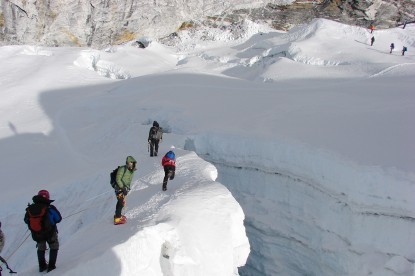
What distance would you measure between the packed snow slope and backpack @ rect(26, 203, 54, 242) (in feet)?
2.61

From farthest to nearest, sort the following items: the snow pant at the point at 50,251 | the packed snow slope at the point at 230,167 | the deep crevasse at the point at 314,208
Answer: the deep crevasse at the point at 314,208
the packed snow slope at the point at 230,167
the snow pant at the point at 50,251

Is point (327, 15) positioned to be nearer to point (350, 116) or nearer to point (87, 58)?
point (87, 58)

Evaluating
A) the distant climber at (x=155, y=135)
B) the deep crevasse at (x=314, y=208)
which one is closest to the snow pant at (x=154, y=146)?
the distant climber at (x=155, y=135)

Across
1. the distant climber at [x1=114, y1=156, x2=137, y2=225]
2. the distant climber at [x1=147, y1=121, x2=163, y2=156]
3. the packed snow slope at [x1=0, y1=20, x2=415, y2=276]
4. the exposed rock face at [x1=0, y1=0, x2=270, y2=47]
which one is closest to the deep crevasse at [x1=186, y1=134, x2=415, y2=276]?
the packed snow slope at [x1=0, y1=20, x2=415, y2=276]

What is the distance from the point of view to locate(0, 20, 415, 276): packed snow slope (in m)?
9.34

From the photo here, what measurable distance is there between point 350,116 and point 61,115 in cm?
1596

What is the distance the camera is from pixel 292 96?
20.4m

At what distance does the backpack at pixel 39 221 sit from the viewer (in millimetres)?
6992

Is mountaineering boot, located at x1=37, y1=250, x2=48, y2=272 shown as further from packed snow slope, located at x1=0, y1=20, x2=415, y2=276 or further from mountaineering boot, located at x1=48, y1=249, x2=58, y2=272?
packed snow slope, located at x1=0, y1=20, x2=415, y2=276

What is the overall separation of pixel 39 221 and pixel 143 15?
3873 centimetres

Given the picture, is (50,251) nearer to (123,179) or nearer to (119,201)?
(119,201)

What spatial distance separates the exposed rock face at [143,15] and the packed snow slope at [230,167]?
41.5 ft

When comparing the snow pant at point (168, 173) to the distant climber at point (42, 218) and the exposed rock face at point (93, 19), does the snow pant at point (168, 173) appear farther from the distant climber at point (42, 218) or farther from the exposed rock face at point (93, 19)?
the exposed rock face at point (93, 19)

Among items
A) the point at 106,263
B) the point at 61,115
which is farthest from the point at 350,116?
the point at 61,115
